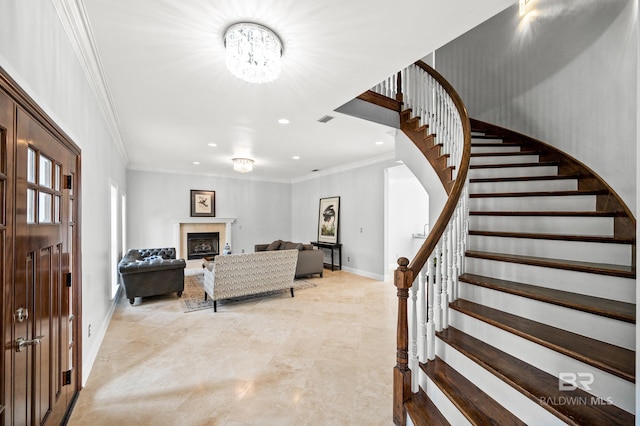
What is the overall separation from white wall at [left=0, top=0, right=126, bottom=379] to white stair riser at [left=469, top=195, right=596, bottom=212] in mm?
3356

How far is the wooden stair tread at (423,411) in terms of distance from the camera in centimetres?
160

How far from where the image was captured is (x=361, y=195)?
21.5 feet

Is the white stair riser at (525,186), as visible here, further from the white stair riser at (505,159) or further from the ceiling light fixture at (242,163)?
the ceiling light fixture at (242,163)

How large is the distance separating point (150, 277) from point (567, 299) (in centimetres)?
489

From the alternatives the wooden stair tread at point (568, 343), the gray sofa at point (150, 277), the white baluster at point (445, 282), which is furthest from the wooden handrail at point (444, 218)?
the gray sofa at point (150, 277)

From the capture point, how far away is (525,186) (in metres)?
2.91

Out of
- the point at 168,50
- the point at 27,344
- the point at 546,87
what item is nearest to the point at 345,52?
the point at 168,50

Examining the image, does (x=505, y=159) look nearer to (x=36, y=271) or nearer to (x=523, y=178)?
(x=523, y=178)

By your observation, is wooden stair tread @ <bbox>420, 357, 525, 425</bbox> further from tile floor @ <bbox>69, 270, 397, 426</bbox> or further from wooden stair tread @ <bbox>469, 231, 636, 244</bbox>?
wooden stair tread @ <bbox>469, 231, 636, 244</bbox>

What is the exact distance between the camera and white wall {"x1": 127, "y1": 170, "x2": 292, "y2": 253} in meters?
7.12

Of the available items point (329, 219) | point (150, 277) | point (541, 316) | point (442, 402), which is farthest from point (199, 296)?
point (541, 316)

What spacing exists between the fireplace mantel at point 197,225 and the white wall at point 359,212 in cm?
249

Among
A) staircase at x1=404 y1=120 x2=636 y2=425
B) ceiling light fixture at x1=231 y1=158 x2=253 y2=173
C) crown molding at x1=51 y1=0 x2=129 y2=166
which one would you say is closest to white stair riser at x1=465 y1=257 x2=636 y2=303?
staircase at x1=404 y1=120 x2=636 y2=425

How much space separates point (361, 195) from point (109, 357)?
5.17 meters
